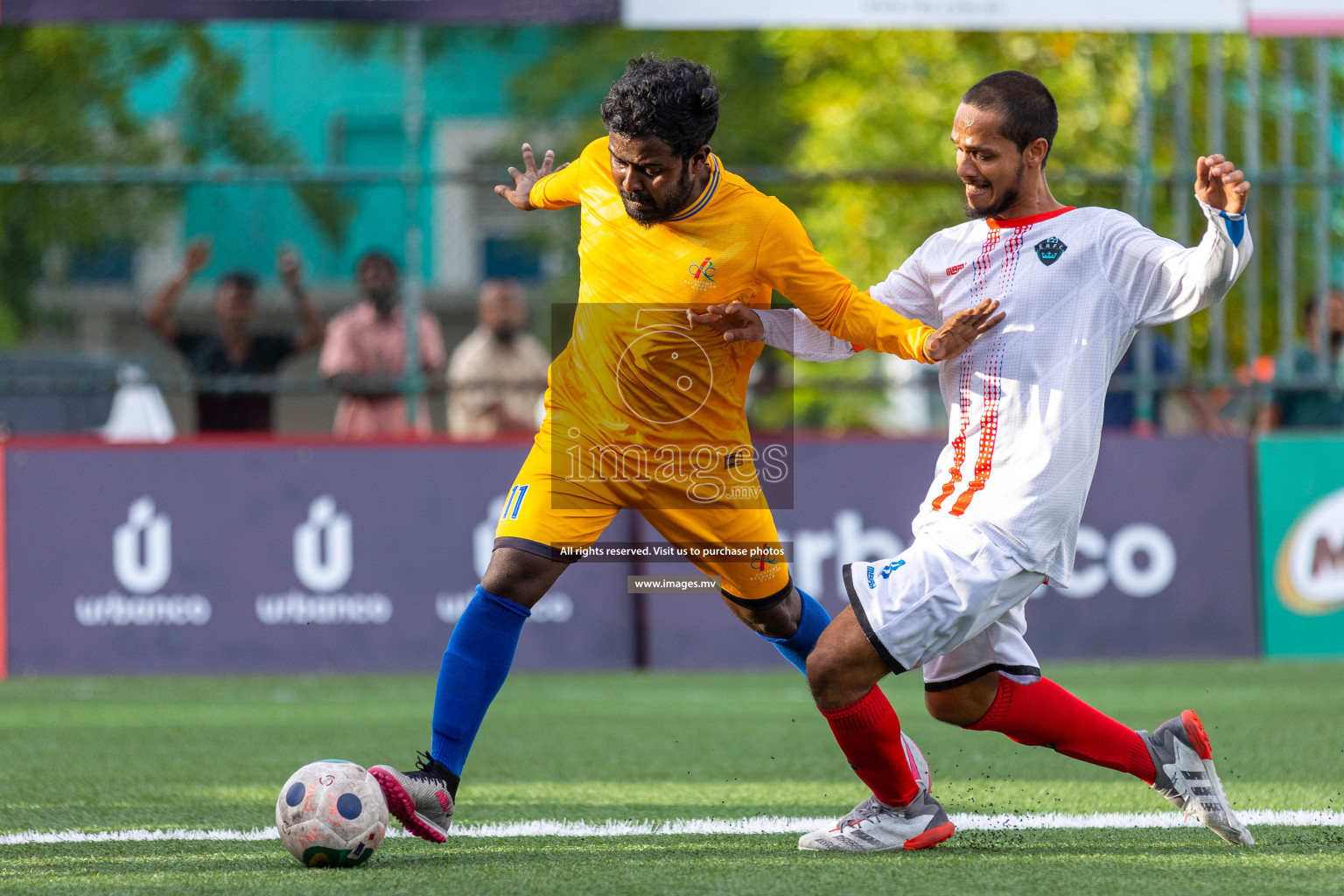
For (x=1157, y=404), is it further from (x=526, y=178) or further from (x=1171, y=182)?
(x=526, y=178)

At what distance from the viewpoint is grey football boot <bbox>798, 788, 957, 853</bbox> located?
13.6 feet

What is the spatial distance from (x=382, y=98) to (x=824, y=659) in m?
19.2

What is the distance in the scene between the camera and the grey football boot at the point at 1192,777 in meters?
4.13

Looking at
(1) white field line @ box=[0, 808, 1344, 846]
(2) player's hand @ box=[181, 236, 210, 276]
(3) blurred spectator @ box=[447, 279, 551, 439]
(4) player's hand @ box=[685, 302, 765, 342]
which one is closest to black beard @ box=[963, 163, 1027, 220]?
(4) player's hand @ box=[685, 302, 765, 342]

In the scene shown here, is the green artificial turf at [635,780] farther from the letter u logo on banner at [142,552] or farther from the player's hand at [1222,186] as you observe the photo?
the player's hand at [1222,186]

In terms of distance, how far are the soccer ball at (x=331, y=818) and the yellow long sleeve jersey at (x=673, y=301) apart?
3.59ft

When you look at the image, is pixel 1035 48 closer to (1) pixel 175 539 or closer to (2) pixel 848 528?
(2) pixel 848 528

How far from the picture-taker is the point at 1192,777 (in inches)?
164

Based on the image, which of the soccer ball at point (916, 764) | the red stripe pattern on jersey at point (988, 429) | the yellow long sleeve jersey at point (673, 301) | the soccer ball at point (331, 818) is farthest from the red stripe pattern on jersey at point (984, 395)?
the soccer ball at point (331, 818)

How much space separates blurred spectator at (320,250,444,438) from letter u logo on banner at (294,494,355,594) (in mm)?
750

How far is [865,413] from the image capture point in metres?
18.9

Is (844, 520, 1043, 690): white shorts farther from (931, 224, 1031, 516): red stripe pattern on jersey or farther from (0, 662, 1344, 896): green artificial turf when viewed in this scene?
(0, 662, 1344, 896): green artificial turf

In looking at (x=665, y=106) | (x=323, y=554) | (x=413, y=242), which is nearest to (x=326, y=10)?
(x=413, y=242)

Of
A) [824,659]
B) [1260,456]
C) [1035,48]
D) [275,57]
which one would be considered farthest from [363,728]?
[275,57]
